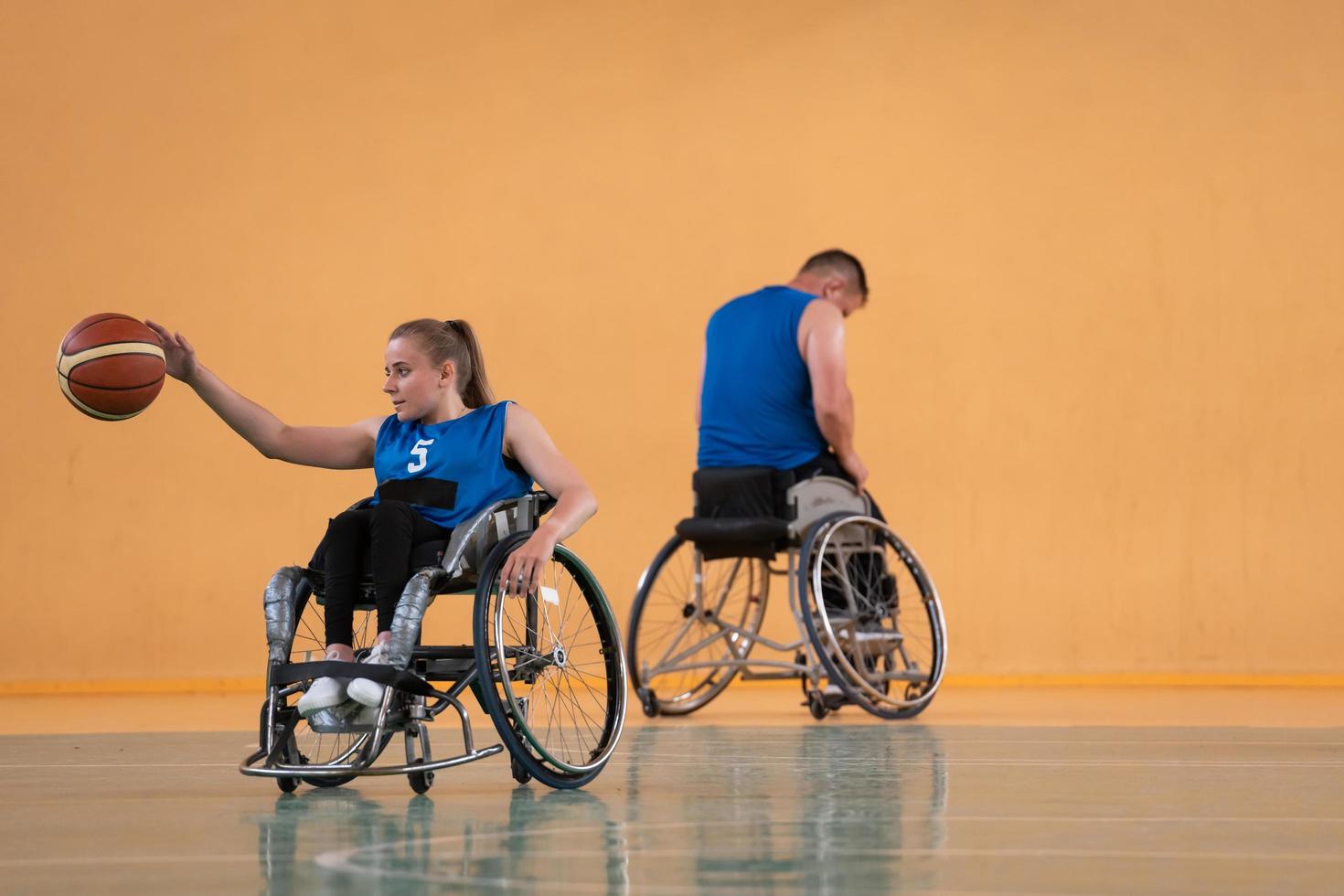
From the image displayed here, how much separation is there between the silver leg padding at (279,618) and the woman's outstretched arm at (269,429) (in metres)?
0.32

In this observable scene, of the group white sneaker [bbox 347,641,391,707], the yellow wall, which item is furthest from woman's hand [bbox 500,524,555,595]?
the yellow wall

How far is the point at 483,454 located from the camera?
2.79m

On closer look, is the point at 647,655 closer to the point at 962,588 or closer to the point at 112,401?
the point at 962,588

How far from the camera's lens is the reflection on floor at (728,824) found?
178cm

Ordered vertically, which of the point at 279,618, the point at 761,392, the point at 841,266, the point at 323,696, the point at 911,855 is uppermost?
the point at 841,266

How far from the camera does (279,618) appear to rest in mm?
2615

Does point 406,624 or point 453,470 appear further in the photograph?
point 453,470

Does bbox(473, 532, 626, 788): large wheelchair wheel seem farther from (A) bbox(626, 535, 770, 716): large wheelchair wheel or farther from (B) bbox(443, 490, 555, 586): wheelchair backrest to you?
(A) bbox(626, 535, 770, 716): large wheelchair wheel

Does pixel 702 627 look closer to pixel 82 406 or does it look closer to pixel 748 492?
pixel 748 492

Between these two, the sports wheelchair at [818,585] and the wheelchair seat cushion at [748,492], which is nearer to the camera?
the sports wheelchair at [818,585]

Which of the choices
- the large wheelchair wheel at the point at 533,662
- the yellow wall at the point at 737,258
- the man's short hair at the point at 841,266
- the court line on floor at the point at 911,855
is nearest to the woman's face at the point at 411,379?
the large wheelchair wheel at the point at 533,662

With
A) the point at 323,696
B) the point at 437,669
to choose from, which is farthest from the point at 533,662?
the point at 323,696

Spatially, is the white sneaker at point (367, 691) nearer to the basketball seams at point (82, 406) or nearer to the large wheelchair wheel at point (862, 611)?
the basketball seams at point (82, 406)

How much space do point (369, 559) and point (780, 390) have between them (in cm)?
209
